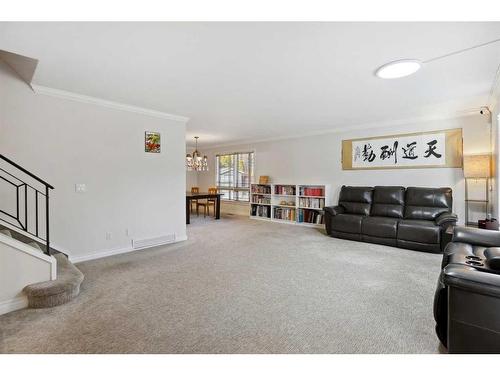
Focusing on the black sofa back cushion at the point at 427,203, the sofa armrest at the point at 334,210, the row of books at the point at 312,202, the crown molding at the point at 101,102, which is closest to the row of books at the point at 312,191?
the row of books at the point at 312,202

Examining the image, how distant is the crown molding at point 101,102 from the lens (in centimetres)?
328

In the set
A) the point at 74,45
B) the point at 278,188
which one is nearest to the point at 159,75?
the point at 74,45

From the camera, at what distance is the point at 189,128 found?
19.2 ft

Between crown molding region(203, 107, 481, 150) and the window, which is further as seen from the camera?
the window

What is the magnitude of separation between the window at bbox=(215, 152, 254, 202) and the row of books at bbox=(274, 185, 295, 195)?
1.20 m

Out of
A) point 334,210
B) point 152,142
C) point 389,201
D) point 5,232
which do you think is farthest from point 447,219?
point 5,232

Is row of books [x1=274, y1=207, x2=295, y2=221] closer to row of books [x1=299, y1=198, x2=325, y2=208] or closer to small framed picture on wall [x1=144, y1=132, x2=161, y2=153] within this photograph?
row of books [x1=299, y1=198, x2=325, y2=208]

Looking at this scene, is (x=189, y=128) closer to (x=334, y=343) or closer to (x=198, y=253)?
(x=198, y=253)

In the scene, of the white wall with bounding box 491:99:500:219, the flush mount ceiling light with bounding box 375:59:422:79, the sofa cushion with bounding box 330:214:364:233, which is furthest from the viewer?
the sofa cushion with bounding box 330:214:364:233

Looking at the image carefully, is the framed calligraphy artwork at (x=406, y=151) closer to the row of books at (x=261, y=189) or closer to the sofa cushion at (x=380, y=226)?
the sofa cushion at (x=380, y=226)

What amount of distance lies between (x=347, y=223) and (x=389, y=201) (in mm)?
916

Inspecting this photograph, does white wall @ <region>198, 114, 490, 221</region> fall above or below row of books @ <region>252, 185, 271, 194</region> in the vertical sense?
above

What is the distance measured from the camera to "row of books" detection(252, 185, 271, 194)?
7.29 metres

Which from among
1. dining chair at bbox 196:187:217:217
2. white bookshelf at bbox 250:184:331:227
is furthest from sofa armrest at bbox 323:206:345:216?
dining chair at bbox 196:187:217:217
